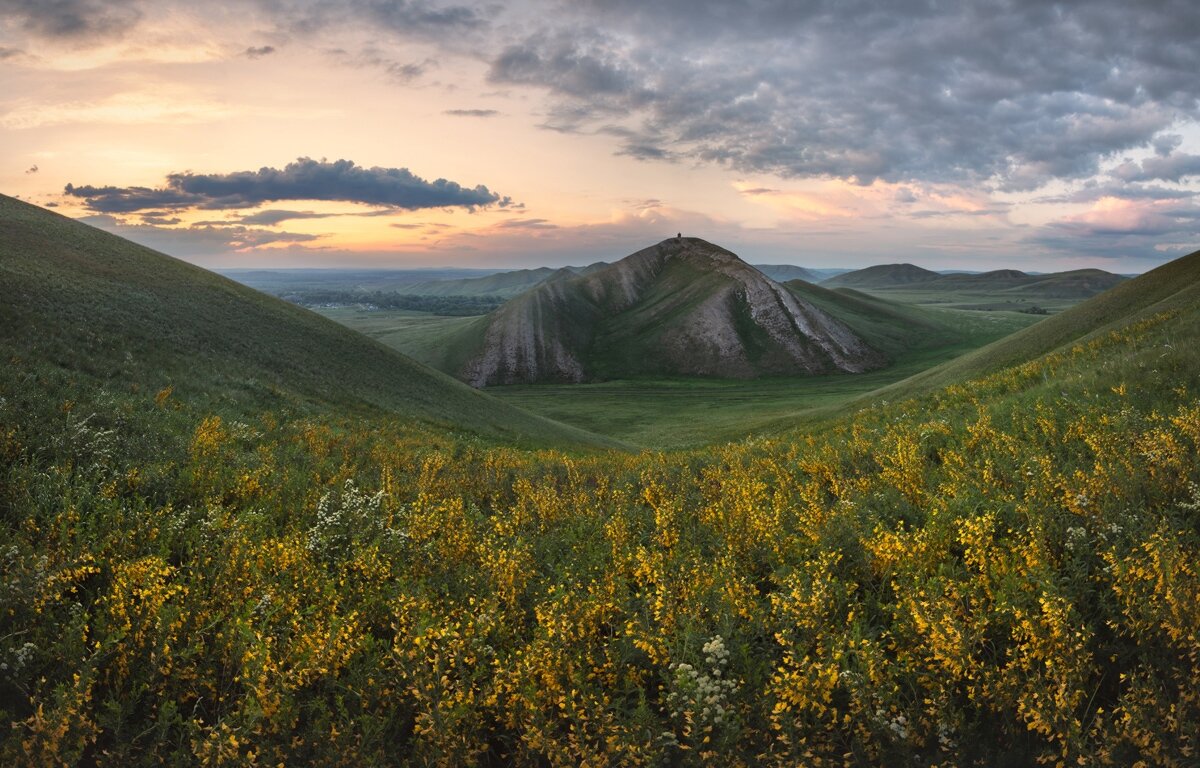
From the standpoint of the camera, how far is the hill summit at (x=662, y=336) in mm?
129875

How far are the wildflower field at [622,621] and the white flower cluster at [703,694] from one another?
50mm

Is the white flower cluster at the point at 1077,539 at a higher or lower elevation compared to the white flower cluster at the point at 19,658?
A: higher

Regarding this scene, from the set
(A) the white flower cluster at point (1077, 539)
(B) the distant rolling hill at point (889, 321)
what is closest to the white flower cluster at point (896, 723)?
(A) the white flower cluster at point (1077, 539)

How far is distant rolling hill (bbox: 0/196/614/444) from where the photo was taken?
23.8 metres

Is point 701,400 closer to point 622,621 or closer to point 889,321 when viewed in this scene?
point 622,621

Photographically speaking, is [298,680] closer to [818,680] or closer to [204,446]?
[818,680]

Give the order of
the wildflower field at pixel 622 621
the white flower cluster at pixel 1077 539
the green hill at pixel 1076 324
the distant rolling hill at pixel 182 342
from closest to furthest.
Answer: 1. the wildflower field at pixel 622 621
2. the white flower cluster at pixel 1077 539
3. the distant rolling hill at pixel 182 342
4. the green hill at pixel 1076 324

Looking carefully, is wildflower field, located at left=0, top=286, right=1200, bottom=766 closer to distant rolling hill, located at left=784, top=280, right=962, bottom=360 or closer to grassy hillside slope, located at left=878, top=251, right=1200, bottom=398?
grassy hillside slope, located at left=878, top=251, right=1200, bottom=398

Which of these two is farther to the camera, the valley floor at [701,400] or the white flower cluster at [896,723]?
the valley floor at [701,400]

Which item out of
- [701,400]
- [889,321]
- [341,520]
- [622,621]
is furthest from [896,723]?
[889,321]

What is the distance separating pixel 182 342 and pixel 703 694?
3764 cm

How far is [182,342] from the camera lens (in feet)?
109

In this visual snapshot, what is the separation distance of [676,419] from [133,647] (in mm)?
72169

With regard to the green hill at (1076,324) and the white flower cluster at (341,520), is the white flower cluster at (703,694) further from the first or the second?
the green hill at (1076,324)
